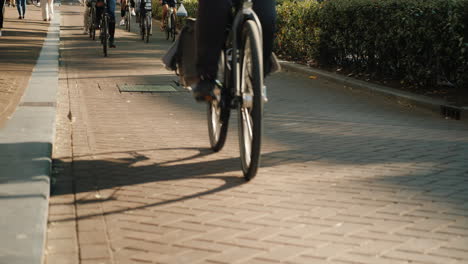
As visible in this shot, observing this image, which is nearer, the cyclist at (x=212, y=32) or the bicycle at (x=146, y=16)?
the cyclist at (x=212, y=32)

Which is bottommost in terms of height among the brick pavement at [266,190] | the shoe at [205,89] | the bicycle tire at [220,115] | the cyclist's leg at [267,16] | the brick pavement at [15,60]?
the brick pavement at [15,60]

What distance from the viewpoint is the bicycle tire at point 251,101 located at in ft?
15.2

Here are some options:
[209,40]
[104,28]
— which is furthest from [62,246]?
[104,28]

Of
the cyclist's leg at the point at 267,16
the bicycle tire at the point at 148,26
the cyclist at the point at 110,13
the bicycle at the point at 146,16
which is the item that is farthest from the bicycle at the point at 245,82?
the bicycle at the point at 146,16

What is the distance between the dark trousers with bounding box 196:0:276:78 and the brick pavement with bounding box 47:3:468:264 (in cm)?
78

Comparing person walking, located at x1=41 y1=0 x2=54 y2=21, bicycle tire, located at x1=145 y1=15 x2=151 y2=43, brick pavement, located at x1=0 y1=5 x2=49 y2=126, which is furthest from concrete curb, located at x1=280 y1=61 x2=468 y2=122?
person walking, located at x1=41 y1=0 x2=54 y2=21

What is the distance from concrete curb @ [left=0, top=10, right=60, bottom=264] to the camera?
11.2ft

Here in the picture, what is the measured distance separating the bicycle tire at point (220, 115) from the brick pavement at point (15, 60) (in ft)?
6.44

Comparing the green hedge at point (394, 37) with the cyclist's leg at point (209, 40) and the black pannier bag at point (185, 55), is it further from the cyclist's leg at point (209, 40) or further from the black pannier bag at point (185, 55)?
the cyclist's leg at point (209, 40)

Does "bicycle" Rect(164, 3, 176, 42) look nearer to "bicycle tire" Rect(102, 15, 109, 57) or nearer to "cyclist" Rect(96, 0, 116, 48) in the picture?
"cyclist" Rect(96, 0, 116, 48)

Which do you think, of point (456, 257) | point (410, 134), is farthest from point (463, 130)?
point (456, 257)

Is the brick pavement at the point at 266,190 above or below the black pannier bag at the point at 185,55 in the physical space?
below

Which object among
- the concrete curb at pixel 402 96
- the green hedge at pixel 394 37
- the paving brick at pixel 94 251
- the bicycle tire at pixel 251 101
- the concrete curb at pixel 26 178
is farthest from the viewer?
the green hedge at pixel 394 37

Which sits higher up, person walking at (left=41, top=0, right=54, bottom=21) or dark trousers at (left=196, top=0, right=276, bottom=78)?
dark trousers at (left=196, top=0, right=276, bottom=78)
